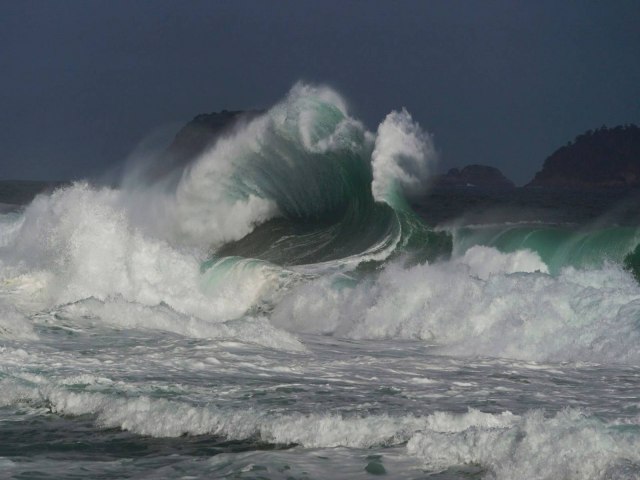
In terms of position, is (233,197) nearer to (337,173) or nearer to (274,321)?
(337,173)

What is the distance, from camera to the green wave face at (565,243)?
17.1m

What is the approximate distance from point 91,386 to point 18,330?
334 centimetres

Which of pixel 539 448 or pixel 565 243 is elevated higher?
pixel 565 243

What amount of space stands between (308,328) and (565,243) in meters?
6.19

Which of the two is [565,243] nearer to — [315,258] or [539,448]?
[315,258]

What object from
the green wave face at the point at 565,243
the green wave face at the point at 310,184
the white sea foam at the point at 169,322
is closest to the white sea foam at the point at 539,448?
the white sea foam at the point at 169,322

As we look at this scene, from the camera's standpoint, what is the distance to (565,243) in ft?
58.5

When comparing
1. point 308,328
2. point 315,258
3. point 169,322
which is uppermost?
point 315,258

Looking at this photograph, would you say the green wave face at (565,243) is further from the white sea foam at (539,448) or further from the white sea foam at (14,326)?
the white sea foam at (539,448)

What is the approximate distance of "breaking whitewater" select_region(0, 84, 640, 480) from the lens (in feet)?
19.6

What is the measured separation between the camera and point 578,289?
42.4 feet

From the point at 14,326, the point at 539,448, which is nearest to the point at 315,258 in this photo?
the point at 14,326

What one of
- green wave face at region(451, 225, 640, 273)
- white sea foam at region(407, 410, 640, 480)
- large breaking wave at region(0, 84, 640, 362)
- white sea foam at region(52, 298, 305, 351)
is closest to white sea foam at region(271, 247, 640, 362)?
large breaking wave at region(0, 84, 640, 362)

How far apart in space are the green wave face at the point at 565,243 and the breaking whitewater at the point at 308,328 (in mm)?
52
